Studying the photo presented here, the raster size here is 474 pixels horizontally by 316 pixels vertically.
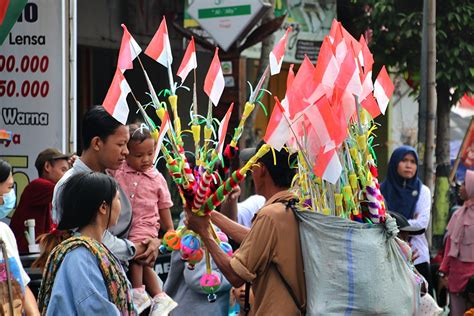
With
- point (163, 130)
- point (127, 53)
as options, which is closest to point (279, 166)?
point (163, 130)

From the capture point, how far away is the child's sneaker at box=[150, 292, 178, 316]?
577 centimetres

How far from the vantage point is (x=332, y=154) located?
4.73 m

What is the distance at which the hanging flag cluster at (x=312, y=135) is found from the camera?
187 inches

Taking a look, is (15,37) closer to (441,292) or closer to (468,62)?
(441,292)

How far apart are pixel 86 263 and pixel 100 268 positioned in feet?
0.21

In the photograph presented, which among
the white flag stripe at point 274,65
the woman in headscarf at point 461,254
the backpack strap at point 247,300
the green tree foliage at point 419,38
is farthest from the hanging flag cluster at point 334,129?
the green tree foliage at point 419,38

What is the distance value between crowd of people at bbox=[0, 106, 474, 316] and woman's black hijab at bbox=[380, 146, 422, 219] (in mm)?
2229

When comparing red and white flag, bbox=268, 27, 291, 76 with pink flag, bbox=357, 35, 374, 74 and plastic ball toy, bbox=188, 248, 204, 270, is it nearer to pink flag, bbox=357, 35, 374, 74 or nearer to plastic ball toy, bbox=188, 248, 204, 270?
pink flag, bbox=357, 35, 374, 74

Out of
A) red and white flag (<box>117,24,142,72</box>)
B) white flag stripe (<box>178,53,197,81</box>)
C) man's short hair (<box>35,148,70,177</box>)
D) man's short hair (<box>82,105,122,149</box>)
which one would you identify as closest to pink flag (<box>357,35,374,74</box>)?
white flag stripe (<box>178,53,197,81</box>)

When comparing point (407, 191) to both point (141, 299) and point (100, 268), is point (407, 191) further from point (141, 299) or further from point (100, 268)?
point (100, 268)

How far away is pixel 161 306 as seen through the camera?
5.80 metres

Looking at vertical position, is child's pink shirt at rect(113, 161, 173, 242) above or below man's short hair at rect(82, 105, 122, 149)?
below

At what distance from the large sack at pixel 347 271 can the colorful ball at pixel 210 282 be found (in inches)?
49.8

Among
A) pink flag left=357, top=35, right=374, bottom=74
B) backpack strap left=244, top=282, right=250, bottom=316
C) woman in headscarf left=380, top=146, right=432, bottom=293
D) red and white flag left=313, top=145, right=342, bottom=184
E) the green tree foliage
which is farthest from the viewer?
the green tree foliage
